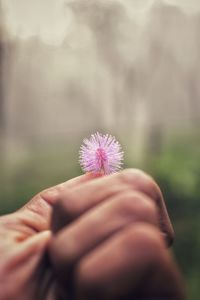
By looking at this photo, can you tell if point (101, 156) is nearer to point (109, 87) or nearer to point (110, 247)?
point (110, 247)

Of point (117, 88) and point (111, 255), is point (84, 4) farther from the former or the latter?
point (111, 255)

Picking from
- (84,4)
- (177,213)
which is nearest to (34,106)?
(84,4)

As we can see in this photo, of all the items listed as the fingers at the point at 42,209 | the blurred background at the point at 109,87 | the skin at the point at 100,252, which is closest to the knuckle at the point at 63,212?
the skin at the point at 100,252

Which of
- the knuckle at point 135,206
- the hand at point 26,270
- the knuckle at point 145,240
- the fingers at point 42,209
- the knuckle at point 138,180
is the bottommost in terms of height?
the hand at point 26,270

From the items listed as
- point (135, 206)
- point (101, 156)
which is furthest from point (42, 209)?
point (135, 206)

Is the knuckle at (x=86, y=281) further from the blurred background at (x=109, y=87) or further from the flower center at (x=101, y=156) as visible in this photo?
the blurred background at (x=109, y=87)

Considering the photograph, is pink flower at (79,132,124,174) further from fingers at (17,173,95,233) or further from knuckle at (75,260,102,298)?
knuckle at (75,260,102,298)
